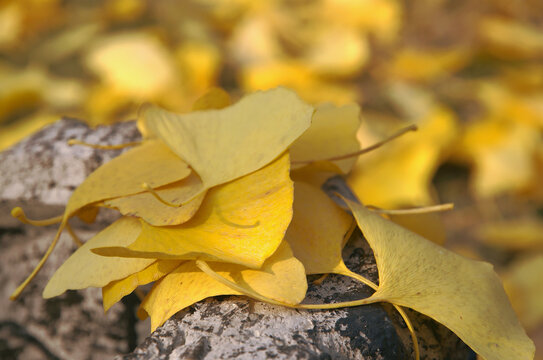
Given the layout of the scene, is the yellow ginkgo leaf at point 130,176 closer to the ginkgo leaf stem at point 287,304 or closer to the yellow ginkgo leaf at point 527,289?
the ginkgo leaf stem at point 287,304

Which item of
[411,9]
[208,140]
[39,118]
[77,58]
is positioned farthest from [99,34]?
[208,140]

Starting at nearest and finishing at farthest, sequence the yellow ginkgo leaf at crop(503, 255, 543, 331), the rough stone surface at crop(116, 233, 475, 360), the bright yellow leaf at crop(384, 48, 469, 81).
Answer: the rough stone surface at crop(116, 233, 475, 360) → the yellow ginkgo leaf at crop(503, 255, 543, 331) → the bright yellow leaf at crop(384, 48, 469, 81)

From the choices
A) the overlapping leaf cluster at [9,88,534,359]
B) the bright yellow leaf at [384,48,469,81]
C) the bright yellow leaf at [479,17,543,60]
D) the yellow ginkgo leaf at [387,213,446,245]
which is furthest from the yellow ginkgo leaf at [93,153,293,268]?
the bright yellow leaf at [479,17,543,60]

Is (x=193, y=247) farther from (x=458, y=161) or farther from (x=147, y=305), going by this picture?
(x=458, y=161)

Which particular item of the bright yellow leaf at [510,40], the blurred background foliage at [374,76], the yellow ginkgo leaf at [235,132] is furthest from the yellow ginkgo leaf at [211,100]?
the bright yellow leaf at [510,40]

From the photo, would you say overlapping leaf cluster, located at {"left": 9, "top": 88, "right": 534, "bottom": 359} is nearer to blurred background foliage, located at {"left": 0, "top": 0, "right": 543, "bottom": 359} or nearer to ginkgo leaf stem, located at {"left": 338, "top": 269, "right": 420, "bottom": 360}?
ginkgo leaf stem, located at {"left": 338, "top": 269, "right": 420, "bottom": 360}

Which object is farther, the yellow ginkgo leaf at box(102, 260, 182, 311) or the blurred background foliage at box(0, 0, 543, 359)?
the blurred background foliage at box(0, 0, 543, 359)

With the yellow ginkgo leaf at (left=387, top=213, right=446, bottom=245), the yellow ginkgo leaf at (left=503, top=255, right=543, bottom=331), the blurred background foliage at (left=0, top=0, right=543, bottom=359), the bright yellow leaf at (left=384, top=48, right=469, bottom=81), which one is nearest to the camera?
the yellow ginkgo leaf at (left=387, top=213, right=446, bottom=245)

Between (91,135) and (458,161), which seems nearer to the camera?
(91,135)
